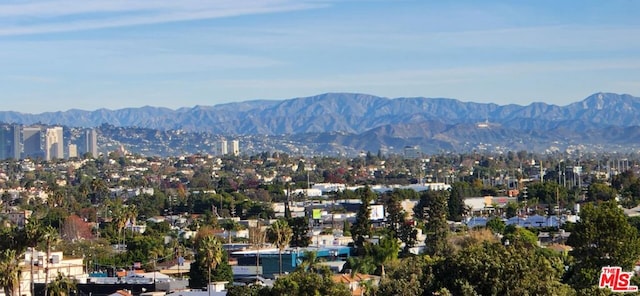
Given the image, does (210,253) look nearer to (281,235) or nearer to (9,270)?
(9,270)

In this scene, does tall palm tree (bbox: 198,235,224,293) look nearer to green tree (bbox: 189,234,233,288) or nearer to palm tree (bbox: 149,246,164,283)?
green tree (bbox: 189,234,233,288)

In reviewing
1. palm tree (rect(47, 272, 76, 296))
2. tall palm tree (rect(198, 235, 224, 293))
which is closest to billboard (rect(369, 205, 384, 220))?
tall palm tree (rect(198, 235, 224, 293))

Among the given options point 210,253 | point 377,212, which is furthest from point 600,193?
point 210,253

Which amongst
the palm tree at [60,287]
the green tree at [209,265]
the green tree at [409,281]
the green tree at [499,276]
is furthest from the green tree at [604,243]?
the palm tree at [60,287]

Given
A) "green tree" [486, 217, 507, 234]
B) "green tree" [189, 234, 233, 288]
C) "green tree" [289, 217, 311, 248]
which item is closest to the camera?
"green tree" [189, 234, 233, 288]

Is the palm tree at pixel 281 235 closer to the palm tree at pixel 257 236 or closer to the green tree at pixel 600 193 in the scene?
the palm tree at pixel 257 236
